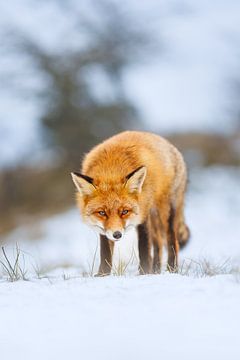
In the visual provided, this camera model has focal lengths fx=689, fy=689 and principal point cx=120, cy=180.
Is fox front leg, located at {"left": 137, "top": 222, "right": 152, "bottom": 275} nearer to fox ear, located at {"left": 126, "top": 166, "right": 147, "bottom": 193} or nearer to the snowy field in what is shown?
fox ear, located at {"left": 126, "top": 166, "right": 147, "bottom": 193}

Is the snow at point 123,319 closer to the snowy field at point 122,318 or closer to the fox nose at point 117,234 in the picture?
the snowy field at point 122,318

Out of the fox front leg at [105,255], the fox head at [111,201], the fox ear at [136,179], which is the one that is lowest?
the fox front leg at [105,255]

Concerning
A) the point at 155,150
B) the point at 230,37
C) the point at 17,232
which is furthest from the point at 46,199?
the point at 155,150

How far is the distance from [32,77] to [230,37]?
7.87 m

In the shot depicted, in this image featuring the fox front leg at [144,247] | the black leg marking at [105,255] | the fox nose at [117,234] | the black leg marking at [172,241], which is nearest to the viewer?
the fox nose at [117,234]

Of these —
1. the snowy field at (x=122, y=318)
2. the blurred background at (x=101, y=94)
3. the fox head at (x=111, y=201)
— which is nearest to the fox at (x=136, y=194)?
the fox head at (x=111, y=201)

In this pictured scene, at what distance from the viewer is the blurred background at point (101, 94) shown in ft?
61.6

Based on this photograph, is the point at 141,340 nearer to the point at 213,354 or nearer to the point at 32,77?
A: the point at 213,354

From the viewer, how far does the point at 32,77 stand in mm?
20703

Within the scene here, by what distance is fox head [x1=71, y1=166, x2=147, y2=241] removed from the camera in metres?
5.65

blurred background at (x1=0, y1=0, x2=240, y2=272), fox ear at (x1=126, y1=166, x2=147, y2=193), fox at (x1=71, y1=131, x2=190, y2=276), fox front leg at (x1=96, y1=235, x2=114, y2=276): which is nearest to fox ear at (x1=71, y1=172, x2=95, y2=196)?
fox at (x1=71, y1=131, x2=190, y2=276)

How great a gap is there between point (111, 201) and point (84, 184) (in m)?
0.28

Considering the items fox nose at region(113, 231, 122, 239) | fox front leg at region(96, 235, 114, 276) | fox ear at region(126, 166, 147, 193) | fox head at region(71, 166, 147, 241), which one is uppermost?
fox ear at region(126, 166, 147, 193)

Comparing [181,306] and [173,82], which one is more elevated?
[173,82]
